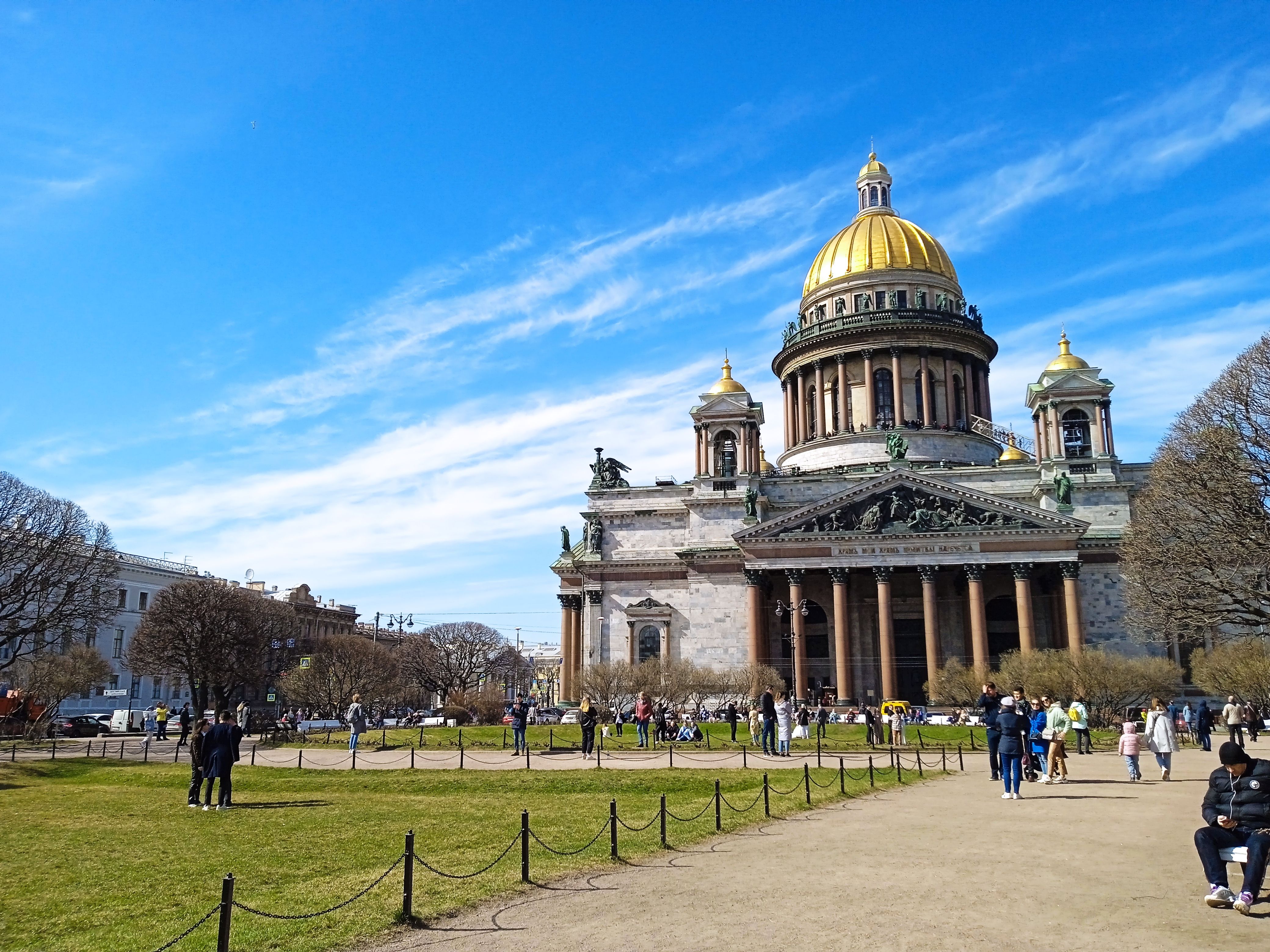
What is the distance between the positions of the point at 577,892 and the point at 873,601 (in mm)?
54576

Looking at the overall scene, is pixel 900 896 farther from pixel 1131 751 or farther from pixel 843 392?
pixel 843 392

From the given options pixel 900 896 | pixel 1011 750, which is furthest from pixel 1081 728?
pixel 900 896

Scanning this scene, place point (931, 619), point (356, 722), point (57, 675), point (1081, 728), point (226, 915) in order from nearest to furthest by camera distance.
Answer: point (226, 915) → point (1081, 728) → point (356, 722) → point (57, 675) → point (931, 619)

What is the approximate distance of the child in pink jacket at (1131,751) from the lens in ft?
79.9

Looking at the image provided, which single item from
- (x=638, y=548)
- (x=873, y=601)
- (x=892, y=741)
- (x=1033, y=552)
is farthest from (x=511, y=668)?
(x=892, y=741)

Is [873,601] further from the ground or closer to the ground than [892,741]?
further from the ground

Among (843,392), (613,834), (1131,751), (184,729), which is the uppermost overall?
(843,392)

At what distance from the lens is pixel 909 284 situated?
7638 cm

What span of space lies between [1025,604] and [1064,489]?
7.90 metres

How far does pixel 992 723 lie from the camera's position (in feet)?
74.6

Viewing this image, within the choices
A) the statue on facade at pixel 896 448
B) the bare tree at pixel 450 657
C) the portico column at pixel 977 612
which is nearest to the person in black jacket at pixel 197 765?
the portico column at pixel 977 612

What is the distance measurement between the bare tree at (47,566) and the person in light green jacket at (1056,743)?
1584 inches

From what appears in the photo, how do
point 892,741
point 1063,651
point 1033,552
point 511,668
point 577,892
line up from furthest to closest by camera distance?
point 511,668 → point 1033,552 → point 1063,651 → point 892,741 → point 577,892

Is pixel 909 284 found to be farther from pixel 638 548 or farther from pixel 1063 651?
pixel 1063 651
